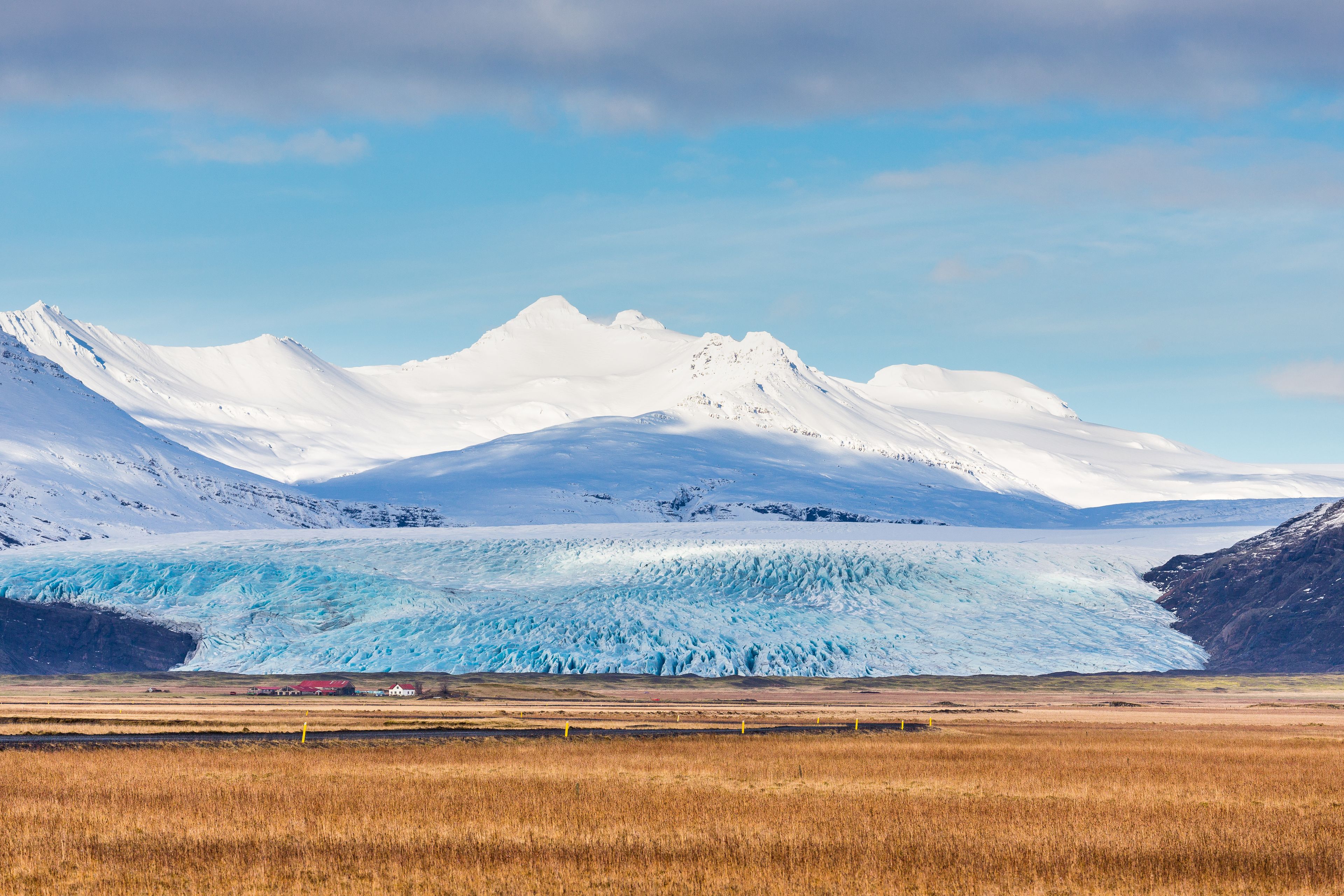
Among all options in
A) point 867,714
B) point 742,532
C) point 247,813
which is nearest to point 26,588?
point 742,532

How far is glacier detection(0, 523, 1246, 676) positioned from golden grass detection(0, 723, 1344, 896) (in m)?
67.0

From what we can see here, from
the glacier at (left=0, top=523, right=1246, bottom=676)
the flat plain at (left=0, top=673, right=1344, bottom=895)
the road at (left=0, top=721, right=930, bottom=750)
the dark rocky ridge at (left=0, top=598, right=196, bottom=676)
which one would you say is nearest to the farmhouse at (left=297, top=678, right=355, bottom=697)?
the glacier at (left=0, top=523, right=1246, bottom=676)

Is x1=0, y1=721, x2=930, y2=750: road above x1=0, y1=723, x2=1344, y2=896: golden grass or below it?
below

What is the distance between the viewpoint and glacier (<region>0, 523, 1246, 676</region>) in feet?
357

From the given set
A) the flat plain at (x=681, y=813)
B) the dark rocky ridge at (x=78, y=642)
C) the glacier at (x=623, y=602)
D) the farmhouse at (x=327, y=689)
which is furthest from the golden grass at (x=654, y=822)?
the dark rocky ridge at (x=78, y=642)

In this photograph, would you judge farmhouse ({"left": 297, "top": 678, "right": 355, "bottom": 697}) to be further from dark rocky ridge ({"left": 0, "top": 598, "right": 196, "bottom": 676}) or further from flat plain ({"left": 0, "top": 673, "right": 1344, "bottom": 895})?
flat plain ({"left": 0, "top": 673, "right": 1344, "bottom": 895})

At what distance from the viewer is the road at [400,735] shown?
4341cm

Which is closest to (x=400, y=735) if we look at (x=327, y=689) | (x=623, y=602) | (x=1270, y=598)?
(x=327, y=689)

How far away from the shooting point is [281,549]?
12656 centimetres

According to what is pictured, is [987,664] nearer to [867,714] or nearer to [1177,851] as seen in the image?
[867,714]

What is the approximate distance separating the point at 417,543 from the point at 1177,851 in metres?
113

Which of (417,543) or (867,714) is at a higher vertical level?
(417,543)

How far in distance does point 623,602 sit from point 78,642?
157 feet

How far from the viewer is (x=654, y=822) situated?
26359mm
